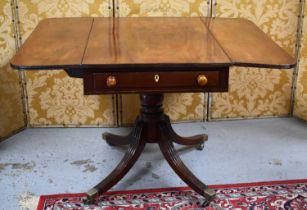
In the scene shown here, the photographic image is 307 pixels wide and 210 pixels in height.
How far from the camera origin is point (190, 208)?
178 cm

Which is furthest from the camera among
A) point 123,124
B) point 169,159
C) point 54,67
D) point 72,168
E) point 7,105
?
point 123,124

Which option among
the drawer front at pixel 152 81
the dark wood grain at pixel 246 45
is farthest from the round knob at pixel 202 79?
the dark wood grain at pixel 246 45

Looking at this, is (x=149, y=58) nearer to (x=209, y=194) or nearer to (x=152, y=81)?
(x=152, y=81)

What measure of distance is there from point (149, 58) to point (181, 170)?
0.64 m

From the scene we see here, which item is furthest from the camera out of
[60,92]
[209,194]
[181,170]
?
[60,92]

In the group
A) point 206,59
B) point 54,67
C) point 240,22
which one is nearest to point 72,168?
point 54,67

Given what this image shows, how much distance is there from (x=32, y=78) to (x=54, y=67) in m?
1.13

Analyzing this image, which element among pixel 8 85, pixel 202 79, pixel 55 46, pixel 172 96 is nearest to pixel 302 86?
pixel 172 96

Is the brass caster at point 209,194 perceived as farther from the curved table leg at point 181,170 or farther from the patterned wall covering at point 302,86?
the patterned wall covering at point 302,86

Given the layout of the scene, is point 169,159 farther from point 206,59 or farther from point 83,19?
point 83,19

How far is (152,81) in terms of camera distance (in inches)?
59.5

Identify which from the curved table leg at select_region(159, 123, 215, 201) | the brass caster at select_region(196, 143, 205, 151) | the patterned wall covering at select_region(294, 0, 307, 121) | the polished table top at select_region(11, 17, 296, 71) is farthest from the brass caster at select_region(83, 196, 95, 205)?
the patterned wall covering at select_region(294, 0, 307, 121)

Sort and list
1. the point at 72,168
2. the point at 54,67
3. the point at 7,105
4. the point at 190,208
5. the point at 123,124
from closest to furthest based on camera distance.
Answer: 1. the point at 54,67
2. the point at 190,208
3. the point at 72,168
4. the point at 7,105
5. the point at 123,124

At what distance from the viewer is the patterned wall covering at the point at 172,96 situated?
2.40 m
